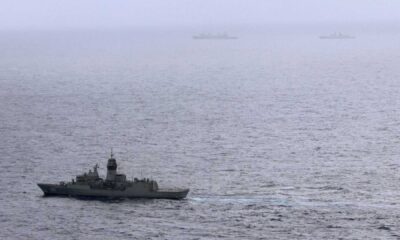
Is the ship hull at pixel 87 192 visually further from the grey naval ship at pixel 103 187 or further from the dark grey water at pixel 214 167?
the dark grey water at pixel 214 167

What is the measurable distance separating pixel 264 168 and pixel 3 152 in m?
42.2

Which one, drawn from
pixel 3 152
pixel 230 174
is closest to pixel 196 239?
pixel 230 174

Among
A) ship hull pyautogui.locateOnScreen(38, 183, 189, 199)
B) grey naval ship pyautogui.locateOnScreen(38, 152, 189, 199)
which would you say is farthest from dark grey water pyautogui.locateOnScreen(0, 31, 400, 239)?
grey naval ship pyautogui.locateOnScreen(38, 152, 189, 199)

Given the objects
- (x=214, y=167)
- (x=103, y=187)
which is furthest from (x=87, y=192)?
(x=214, y=167)

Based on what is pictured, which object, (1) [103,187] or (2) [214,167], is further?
(2) [214,167]

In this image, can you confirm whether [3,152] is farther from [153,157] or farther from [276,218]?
[276,218]

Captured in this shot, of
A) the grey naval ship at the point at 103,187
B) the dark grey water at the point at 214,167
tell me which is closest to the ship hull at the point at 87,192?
the grey naval ship at the point at 103,187

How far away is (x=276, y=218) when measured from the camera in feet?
336

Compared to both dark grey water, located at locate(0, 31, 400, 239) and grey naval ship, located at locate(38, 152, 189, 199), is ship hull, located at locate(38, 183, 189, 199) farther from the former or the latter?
dark grey water, located at locate(0, 31, 400, 239)

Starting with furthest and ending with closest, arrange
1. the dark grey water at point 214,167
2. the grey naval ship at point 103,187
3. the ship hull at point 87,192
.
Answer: the ship hull at point 87,192
the grey naval ship at point 103,187
the dark grey water at point 214,167

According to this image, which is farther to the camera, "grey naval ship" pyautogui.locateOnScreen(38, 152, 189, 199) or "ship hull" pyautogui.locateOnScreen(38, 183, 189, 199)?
"ship hull" pyautogui.locateOnScreen(38, 183, 189, 199)

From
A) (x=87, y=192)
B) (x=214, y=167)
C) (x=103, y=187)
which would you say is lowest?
(x=87, y=192)

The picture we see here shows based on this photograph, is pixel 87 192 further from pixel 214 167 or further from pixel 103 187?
pixel 214 167

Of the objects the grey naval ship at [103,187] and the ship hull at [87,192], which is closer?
the grey naval ship at [103,187]
